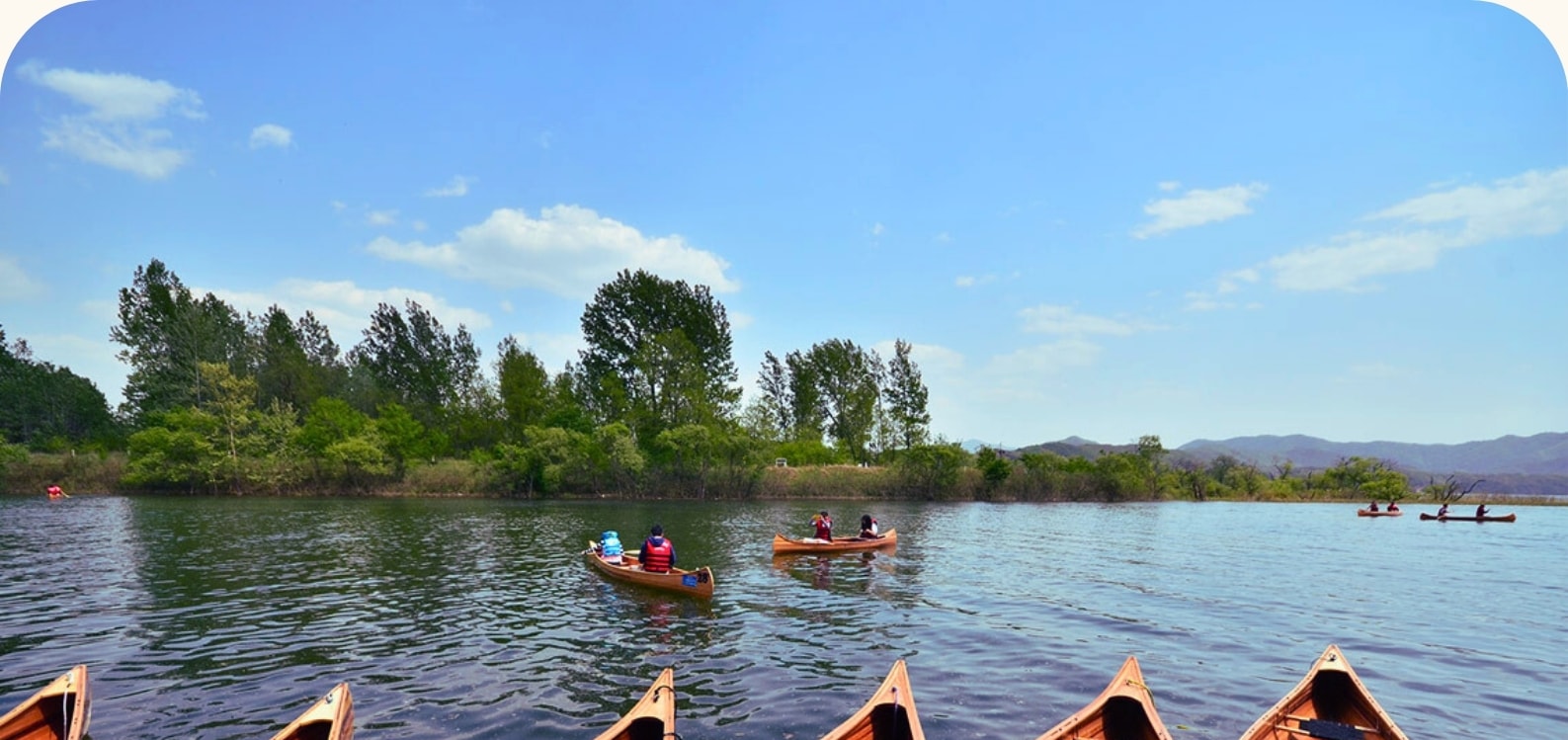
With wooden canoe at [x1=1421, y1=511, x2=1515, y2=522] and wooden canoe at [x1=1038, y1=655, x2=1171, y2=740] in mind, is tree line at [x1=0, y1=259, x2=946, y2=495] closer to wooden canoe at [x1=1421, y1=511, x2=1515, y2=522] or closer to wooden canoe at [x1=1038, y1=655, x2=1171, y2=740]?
wooden canoe at [x1=1421, y1=511, x2=1515, y2=522]

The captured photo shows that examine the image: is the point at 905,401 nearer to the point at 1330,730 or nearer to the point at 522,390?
the point at 522,390

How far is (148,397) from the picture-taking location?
89.9 m

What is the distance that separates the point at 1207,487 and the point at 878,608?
311 ft

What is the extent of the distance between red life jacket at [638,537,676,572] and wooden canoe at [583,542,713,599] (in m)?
0.28

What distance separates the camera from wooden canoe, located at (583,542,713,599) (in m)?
23.2

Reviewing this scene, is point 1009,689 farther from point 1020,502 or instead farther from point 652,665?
point 1020,502

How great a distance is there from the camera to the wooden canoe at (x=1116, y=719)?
10336 millimetres

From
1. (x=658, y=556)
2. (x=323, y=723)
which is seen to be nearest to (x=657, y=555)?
(x=658, y=556)

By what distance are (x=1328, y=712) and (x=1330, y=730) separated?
1555 mm

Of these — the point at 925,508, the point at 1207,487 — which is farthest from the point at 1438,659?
the point at 1207,487

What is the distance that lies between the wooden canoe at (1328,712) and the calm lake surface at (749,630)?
180 centimetres

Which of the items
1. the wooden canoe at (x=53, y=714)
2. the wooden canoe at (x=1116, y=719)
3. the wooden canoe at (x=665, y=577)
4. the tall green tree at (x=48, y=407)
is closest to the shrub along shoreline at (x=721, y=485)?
the tall green tree at (x=48, y=407)

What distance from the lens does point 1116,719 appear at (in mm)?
10836

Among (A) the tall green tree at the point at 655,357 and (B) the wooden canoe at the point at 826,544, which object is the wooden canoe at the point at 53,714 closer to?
(B) the wooden canoe at the point at 826,544
